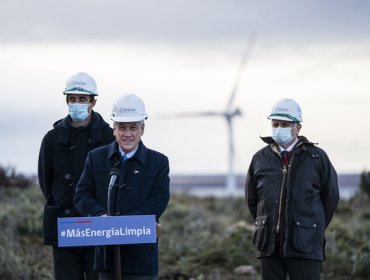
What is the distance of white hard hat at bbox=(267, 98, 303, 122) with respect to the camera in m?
8.30

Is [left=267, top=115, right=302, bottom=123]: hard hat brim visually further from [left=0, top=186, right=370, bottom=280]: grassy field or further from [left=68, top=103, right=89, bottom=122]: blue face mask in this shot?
[left=0, top=186, right=370, bottom=280]: grassy field

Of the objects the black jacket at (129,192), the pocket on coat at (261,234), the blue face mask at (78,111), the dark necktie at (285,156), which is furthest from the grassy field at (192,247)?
the black jacket at (129,192)

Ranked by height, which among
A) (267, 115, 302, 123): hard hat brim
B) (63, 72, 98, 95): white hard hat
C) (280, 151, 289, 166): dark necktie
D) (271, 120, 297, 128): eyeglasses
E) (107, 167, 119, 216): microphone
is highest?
(63, 72, 98, 95): white hard hat

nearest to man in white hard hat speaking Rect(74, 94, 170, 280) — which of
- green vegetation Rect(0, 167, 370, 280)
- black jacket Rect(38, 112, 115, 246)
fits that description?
black jacket Rect(38, 112, 115, 246)

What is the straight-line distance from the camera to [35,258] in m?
12.9

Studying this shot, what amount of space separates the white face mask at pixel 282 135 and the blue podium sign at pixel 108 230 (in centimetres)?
186

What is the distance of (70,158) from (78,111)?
387mm

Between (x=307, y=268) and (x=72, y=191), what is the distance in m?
1.96

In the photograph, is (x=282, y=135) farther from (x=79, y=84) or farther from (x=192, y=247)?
(x=192, y=247)

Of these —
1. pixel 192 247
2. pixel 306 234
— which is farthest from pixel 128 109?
pixel 192 247

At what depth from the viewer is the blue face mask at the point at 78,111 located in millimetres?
8031

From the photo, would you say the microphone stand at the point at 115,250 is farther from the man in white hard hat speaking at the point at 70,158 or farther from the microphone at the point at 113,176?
the man in white hard hat speaking at the point at 70,158

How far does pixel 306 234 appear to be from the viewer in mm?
8086

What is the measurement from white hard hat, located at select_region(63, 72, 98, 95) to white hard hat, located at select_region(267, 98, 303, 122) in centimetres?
150
